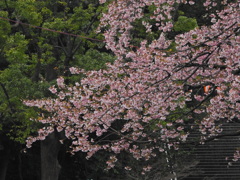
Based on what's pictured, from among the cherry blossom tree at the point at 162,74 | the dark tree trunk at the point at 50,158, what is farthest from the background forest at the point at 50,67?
the cherry blossom tree at the point at 162,74

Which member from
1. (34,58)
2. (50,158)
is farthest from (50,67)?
(50,158)

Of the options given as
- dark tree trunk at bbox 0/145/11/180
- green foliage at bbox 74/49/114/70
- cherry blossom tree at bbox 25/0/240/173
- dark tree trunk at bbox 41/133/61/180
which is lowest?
cherry blossom tree at bbox 25/0/240/173

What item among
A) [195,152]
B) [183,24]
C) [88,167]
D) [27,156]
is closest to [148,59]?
[183,24]

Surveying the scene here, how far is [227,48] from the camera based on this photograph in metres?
6.98

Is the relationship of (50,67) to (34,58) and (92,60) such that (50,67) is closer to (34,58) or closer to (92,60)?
(34,58)

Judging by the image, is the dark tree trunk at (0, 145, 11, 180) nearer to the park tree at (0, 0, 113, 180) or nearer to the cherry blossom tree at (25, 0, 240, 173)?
the park tree at (0, 0, 113, 180)

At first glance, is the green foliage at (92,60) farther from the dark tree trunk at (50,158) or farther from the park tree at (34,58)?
the dark tree trunk at (50,158)

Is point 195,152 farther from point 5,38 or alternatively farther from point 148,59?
point 148,59

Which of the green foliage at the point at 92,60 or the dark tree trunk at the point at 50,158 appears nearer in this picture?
the green foliage at the point at 92,60

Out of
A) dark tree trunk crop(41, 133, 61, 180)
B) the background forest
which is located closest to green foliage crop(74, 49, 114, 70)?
the background forest

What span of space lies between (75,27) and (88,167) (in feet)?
20.5

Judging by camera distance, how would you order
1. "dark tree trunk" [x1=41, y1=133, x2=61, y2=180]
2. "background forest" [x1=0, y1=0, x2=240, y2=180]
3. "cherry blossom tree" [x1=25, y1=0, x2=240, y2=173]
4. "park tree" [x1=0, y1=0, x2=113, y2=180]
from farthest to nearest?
"dark tree trunk" [x1=41, y1=133, x2=61, y2=180] → "background forest" [x1=0, y1=0, x2=240, y2=180] → "park tree" [x1=0, y1=0, x2=113, y2=180] → "cherry blossom tree" [x1=25, y1=0, x2=240, y2=173]

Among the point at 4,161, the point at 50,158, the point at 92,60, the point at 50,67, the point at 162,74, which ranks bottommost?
the point at 162,74

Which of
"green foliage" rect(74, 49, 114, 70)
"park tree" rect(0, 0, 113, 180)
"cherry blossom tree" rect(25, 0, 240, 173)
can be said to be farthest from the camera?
"green foliage" rect(74, 49, 114, 70)
